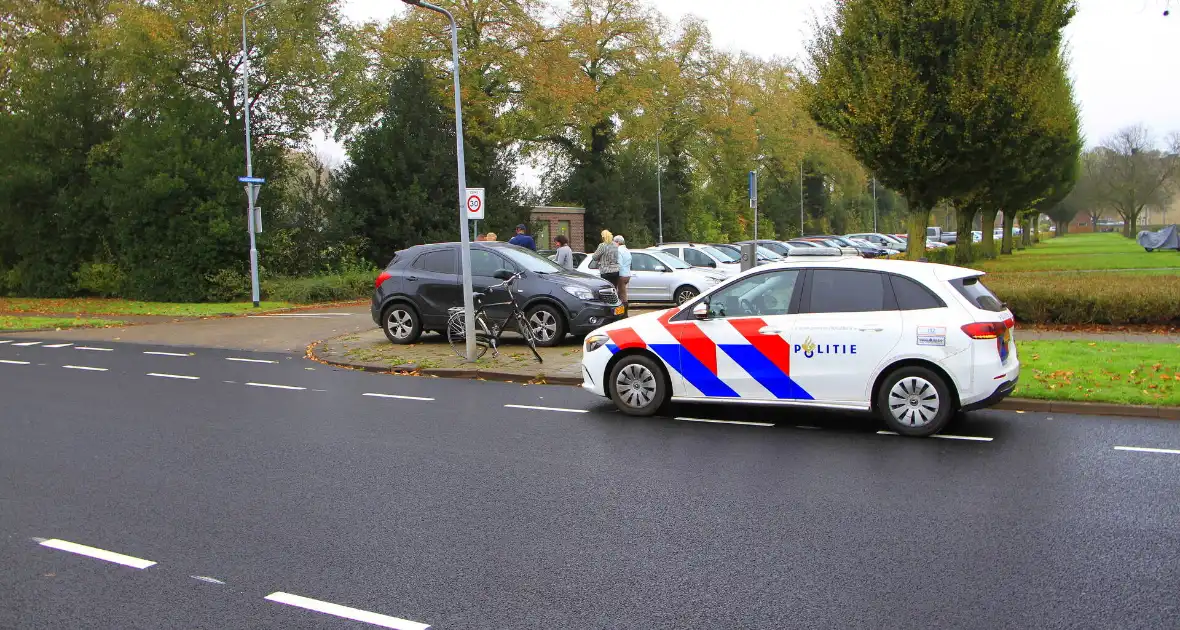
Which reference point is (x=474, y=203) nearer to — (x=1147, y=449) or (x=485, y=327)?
(x=485, y=327)

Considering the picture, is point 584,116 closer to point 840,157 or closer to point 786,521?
point 840,157

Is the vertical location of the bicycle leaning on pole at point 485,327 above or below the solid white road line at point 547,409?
above

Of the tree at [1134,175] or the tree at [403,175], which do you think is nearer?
the tree at [403,175]

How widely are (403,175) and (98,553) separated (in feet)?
90.4

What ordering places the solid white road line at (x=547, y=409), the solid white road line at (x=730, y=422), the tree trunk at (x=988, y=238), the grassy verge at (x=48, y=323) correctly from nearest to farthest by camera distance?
the solid white road line at (x=730, y=422)
the solid white road line at (x=547, y=409)
the grassy verge at (x=48, y=323)
the tree trunk at (x=988, y=238)

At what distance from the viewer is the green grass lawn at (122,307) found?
2640cm

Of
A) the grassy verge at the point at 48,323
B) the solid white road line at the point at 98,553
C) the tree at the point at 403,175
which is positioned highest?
the tree at the point at 403,175

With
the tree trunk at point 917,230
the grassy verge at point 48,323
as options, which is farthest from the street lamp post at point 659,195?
the grassy verge at point 48,323

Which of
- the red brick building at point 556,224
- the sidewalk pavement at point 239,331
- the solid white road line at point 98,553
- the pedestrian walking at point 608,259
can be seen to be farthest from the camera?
the red brick building at point 556,224

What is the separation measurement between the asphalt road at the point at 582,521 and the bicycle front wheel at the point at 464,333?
13.1 feet

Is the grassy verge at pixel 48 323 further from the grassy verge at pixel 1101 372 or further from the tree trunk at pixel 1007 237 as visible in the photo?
the tree trunk at pixel 1007 237

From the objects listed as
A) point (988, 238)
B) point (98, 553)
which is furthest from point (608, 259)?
point (988, 238)

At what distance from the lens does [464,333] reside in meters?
14.5

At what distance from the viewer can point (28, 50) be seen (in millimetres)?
32625
